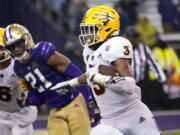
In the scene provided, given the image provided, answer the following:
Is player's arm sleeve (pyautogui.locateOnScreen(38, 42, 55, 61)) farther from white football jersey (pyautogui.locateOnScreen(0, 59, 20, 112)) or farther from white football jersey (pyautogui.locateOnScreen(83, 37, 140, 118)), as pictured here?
white football jersey (pyautogui.locateOnScreen(0, 59, 20, 112))

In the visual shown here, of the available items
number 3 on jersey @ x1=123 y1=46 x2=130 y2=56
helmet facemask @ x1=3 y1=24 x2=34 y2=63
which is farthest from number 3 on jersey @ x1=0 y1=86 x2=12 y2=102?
number 3 on jersey @ x1=123 y1=46 x2=130 y2=56

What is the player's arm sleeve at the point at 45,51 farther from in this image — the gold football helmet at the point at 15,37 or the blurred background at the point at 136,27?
the blurred background at the point at 136,27

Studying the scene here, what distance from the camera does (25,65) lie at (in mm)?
5199

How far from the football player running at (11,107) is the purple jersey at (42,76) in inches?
21.7

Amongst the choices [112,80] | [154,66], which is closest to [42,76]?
[112,80]

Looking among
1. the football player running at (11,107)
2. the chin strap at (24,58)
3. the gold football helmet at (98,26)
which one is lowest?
the football player running at (11,107)

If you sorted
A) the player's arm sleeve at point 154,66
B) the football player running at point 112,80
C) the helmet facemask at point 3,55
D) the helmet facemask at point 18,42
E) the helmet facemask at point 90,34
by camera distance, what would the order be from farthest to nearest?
the player's arm sleeve at point 154,66 → the helmet facemask at point 3,55 → the helmet facemask at point 18,42 → the helmet facemask at point 90,34 → the football player running at point 112,80

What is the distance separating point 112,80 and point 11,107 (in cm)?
189

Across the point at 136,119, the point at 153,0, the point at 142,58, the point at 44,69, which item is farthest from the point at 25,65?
the point at 153,0

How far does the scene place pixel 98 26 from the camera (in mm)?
4707

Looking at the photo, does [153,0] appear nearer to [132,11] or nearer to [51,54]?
[132,11]

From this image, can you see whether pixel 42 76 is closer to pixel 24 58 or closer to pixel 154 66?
pixel 24 58

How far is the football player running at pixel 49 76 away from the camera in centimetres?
512

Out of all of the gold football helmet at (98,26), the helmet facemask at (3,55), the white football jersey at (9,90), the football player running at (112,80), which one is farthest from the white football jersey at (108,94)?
the white football jersey at (9,90)
